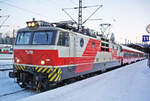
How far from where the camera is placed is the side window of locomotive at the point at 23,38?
7.52m

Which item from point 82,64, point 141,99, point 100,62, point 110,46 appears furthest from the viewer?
point 110,46

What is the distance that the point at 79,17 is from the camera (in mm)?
13961

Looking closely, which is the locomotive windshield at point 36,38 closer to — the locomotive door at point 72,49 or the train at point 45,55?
the train at point 45,55

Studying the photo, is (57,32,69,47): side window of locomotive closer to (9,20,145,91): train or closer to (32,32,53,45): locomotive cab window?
(9,20,145,91): train

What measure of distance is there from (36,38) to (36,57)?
0.98 metres

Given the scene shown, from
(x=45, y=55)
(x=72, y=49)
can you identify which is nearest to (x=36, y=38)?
(x=45, y=55)

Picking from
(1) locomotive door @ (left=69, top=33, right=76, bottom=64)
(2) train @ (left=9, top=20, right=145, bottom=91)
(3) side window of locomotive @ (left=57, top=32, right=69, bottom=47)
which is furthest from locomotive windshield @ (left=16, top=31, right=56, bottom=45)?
(1) locomotive door @ (left=69, top=33, right=76, bottom=64)

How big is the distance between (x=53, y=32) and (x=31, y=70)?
216 centimetres

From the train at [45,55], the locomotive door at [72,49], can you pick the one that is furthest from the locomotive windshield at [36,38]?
the locomotive door at [72,49]

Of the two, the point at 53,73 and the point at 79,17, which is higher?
the point at 79,17

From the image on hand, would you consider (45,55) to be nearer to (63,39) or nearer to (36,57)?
(36,57)

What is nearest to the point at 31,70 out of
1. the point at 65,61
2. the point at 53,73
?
the point at 53,73

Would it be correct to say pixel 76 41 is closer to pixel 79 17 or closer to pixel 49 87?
pixel 49 87

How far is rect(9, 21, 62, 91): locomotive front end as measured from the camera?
6.71m
